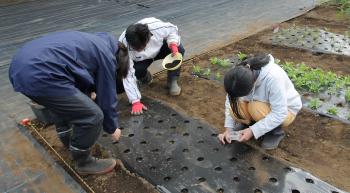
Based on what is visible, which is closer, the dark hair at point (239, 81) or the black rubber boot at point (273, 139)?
the dark hair at point (239, 81)

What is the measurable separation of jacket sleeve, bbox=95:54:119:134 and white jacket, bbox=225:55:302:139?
1.03 meters

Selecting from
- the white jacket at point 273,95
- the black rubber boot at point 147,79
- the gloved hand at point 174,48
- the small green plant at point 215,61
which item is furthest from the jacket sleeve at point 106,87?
the small green plant at point 215,61

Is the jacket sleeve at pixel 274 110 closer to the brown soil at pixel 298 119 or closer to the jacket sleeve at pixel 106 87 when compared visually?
the brown soil at pixel 298 119

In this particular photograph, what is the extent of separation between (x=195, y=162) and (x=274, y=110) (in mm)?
700

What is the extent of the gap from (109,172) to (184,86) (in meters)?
1.58

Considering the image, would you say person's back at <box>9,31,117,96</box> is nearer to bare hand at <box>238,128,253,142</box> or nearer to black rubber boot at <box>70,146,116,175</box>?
black rubber boot at <box>70,146,116,175</box>

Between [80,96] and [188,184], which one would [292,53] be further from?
[80,96]

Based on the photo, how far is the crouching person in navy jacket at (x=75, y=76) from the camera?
2.04 metres

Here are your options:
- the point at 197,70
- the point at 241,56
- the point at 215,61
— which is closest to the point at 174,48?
the point at 197,70

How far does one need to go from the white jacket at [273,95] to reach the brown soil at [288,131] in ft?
1.02

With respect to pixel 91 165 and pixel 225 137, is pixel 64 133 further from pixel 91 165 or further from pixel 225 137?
pixel 225 137

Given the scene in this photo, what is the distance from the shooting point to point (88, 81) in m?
2.17

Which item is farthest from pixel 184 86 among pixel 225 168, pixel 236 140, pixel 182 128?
pixel 225 168

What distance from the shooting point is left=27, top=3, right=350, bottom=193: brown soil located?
250 cm
